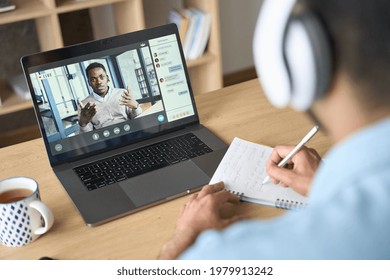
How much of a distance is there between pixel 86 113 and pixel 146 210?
0.35 m

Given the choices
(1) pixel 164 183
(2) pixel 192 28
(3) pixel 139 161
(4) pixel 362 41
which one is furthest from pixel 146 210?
(2) pixel 192 28

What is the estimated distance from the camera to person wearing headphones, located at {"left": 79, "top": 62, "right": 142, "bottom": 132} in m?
1.51

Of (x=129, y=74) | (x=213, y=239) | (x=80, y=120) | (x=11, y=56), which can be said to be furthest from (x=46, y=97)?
(x=11, y=56)

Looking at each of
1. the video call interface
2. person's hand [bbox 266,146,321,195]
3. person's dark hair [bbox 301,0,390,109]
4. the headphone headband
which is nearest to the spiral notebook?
person's hand [bbox 266,146,321,195]

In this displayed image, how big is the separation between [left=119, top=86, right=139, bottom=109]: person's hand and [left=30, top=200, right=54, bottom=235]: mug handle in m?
0.41

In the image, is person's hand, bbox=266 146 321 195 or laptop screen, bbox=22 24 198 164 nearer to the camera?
person's hand, bbox=266 146 321 195

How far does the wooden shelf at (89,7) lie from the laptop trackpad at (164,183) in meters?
1.53

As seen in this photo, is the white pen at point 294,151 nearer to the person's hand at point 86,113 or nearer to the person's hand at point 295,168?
the person's hand at point 295,168

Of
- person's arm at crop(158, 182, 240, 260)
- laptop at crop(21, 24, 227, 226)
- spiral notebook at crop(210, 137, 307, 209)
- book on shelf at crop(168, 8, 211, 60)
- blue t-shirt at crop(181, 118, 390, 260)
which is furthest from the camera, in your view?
book on shelf at crop(168, 8, 211, 60)

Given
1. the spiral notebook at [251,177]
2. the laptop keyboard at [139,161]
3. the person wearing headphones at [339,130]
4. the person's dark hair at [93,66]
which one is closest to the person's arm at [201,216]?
the spiral notebook at [251,177]

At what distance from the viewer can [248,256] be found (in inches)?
28.6

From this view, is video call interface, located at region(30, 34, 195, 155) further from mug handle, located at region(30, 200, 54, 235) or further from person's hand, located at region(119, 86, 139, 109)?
mug handle, located at region(30, 200, 54, 235)

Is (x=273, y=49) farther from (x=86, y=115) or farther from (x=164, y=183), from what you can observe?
(x=86, y=115)

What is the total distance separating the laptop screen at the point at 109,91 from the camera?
1.49m
